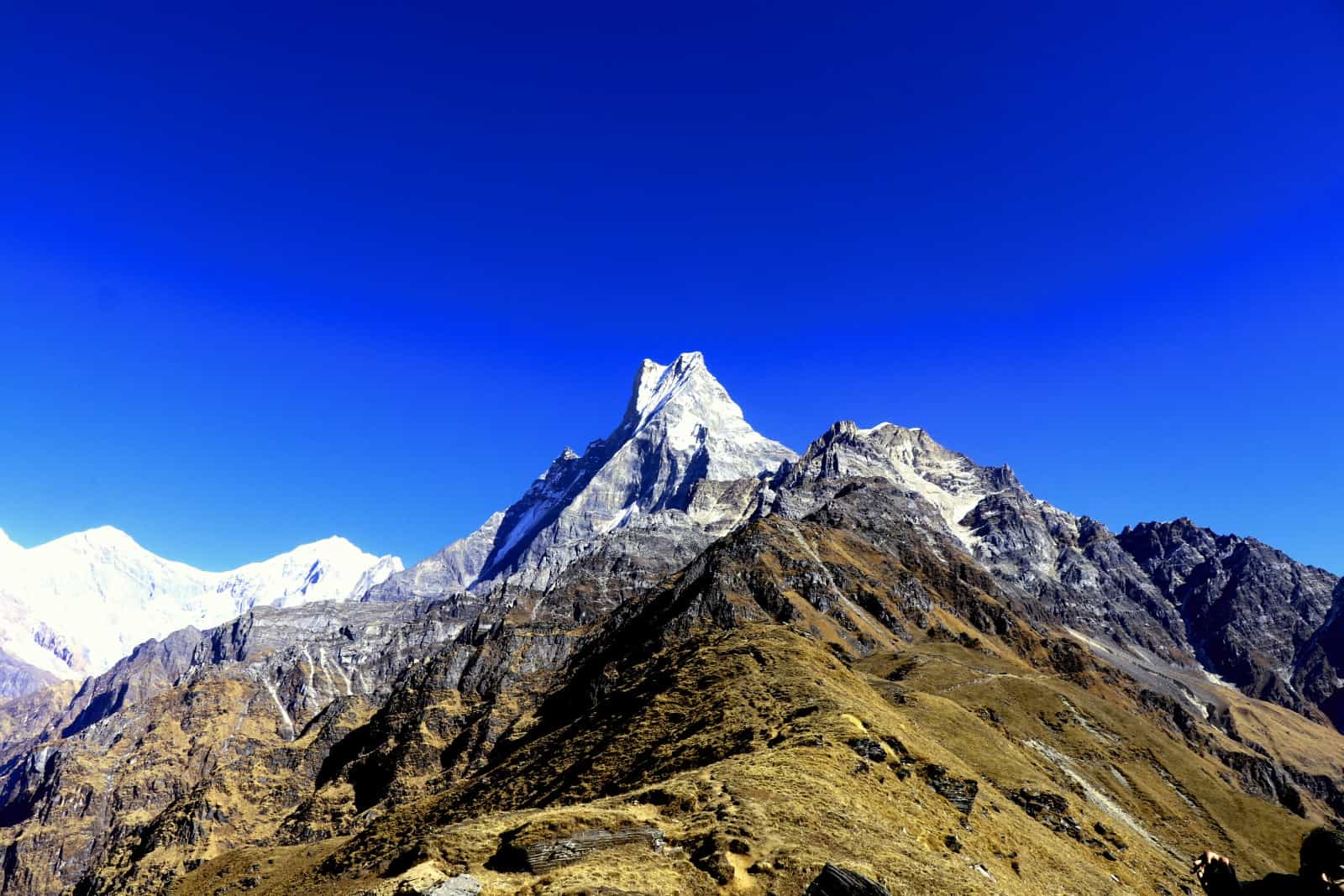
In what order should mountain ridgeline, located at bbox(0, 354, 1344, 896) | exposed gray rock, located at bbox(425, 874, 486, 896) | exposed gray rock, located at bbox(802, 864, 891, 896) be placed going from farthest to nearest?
mountain ridgeline, located at bbox(0, 354, 1344, 896) → exposed gray rock, located at bbox(425, 874, 486, 896) → exposed gray rock, located at bbox(802, 864, 891, 896)

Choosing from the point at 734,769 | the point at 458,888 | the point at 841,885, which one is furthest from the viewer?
the point at 734,769

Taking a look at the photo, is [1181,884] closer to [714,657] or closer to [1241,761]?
[714,657]

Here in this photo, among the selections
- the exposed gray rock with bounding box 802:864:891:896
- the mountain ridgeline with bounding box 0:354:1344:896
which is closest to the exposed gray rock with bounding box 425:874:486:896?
the mountain ridgeline with bounding box 0:354:1344:896

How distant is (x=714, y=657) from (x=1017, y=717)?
48.9 metres

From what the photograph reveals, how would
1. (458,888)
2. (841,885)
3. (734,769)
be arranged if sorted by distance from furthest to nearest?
(734,769) < (458,888) < (841,885)

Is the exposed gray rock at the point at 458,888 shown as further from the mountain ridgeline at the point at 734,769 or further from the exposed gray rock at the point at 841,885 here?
the exposed gray rock at the point at 841,885

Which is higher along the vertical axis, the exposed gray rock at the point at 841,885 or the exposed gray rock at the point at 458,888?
the exposed gray rock at the point at 841,885

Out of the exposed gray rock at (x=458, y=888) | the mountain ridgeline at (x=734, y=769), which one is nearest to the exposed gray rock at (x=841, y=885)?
the mountain ridgeline at (x=734, y=769)

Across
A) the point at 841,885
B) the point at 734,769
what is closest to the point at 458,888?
the point at 841,885

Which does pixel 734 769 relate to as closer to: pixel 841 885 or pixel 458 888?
pixel 458 888

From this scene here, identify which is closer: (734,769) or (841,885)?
(841,885)

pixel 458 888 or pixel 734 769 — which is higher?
pixel 734 769

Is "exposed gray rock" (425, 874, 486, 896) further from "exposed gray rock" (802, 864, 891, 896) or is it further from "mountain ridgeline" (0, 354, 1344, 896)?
"exposed gray rock" (802, 864, 891, 896)

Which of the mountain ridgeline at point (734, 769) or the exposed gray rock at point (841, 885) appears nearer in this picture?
the exposed gray rock at point (841, 885)
